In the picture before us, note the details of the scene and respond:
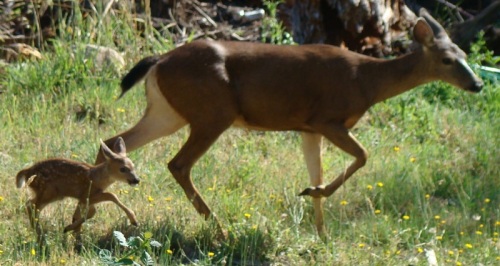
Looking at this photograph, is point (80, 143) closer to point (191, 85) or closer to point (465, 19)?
point (191, 85)

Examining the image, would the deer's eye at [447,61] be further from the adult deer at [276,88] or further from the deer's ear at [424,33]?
the deer's ear at [424,33]

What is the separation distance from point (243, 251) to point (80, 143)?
2.56 m

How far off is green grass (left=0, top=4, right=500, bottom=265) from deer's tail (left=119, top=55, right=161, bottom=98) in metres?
0.86

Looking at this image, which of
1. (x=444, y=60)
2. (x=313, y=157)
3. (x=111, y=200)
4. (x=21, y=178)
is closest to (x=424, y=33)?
(x=444, y=60)

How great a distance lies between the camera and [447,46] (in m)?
9.71

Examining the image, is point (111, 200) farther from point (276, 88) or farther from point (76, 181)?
point (276, 88)

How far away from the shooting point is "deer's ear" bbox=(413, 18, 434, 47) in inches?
381

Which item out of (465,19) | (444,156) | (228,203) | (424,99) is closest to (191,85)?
(228,203)

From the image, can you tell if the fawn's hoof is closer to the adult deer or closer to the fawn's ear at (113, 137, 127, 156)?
the adult deer

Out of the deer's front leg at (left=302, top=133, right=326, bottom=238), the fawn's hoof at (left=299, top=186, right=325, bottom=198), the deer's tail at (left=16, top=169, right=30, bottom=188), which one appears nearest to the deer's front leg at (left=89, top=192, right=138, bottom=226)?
the deer's tail at (left=16, top=169, right=30, bottom=188)

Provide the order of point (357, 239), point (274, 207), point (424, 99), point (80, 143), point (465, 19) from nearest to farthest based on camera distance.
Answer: point (357, 239), point (274, 207), point (80, 143), point (424, 99), point (465, 19)

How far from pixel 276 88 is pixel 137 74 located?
1054 mm

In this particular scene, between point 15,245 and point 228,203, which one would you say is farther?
point 228,203

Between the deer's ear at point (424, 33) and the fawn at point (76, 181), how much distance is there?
2663 millimetres
